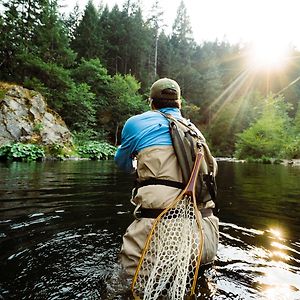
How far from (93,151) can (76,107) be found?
5660 mm

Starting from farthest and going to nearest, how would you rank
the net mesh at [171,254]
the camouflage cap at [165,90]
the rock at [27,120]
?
1. the rock at [27,120]
2. the camouflage cap at [165,90]
3. the net mesh at [171,254]

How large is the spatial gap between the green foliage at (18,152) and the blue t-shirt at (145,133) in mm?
15558

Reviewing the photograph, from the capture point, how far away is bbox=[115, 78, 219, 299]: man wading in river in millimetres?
2061

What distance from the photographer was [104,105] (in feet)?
100

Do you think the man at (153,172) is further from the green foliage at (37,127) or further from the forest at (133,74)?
the forest at (133,74)

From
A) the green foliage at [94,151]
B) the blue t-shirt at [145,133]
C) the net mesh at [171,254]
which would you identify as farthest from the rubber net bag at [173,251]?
the green foliage at [94,151]

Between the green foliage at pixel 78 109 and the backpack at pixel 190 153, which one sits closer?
the backpack at pixel 190 153

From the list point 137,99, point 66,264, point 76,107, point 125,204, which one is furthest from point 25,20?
point 66,264

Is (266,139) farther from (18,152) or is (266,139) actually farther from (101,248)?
(101,248)

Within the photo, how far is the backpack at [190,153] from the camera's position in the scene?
2.10 m

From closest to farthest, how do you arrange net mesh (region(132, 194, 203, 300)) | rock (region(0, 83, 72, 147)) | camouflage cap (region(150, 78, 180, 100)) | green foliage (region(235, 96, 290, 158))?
net mesh (region(132, 194, 203, 300)) → camouflage cap (region(150, 78, 180, 100)) → rock (region(0, 83, 72, 147)) → green foliage (region(235, 96, 290, 158))

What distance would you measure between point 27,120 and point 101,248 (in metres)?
18.2

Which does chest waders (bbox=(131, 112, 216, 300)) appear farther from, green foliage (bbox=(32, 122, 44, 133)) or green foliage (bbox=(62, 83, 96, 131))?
green foliage (bbox=(62, 83, 96, 131))

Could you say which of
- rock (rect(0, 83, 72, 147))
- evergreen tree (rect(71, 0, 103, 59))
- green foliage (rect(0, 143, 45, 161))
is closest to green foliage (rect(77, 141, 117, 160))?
rock (rect(0, 83, 72, 147))
